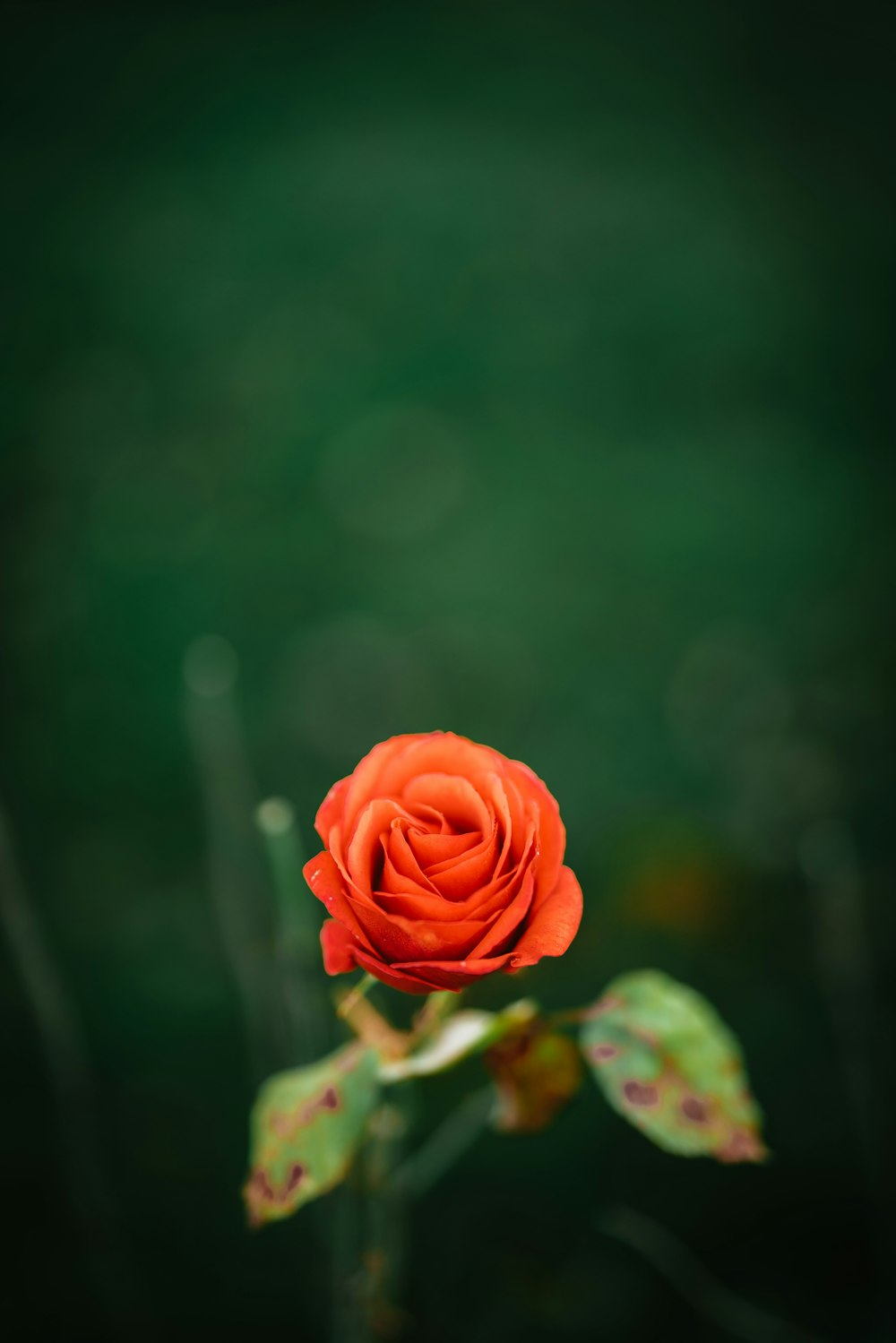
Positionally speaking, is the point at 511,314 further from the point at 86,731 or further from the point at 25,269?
the point at 86,731

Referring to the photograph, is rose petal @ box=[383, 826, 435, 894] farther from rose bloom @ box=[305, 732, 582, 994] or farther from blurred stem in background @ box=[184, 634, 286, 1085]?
blurred stem in background @ box=[184, 634, 286, 1085]

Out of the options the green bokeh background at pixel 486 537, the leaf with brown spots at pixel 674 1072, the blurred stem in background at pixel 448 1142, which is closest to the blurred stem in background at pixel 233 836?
the green bokeh background at pixel 486 537

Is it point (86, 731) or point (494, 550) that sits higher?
point (494, 550)

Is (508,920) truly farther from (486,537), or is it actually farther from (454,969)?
(486,537)

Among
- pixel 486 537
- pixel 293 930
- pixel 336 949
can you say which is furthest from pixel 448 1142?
pixel 486 537

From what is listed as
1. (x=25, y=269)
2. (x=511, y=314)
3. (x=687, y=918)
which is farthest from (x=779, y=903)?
(x=25, y=269)

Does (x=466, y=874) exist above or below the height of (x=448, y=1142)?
above
